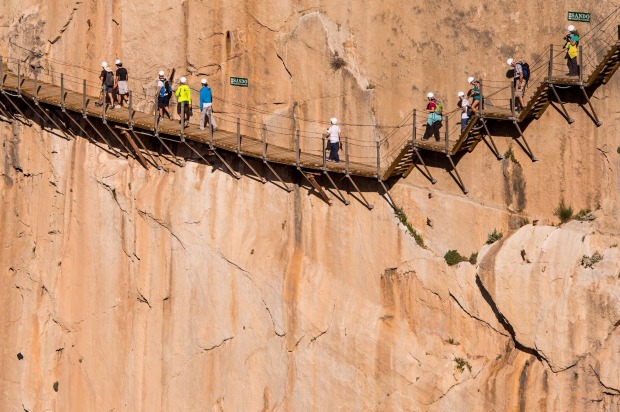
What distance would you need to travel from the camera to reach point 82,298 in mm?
43531

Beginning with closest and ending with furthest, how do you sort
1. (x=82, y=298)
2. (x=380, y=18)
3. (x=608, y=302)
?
(x=608, y=302), (x=380, y=18), (x=82, y=298)

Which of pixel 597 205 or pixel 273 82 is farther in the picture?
pixel 273 82

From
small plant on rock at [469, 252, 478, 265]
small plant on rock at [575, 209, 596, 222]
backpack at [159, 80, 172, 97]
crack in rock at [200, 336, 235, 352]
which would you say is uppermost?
backpack at [159, 80, 172, 97]

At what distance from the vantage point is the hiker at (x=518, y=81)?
38344mm

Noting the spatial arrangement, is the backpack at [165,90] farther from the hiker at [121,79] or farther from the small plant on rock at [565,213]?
the small plant on rock at [565,213]

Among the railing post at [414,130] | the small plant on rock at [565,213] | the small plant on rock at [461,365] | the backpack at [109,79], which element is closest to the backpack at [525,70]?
the railing post at [414,130]

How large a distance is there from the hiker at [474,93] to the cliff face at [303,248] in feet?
1.13

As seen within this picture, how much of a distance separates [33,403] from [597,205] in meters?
14.8

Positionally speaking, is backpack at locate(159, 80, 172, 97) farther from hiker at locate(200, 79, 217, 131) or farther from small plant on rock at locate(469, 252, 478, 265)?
small plant on rock at locate(469, 252, 478, 265)

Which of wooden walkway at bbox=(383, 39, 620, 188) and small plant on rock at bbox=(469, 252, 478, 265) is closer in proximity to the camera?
wooden walkway at bbox=(383, 39, 620, 188)

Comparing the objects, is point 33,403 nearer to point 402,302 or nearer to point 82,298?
point 82,298

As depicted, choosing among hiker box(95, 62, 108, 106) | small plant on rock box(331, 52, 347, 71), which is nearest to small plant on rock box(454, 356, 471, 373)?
small plant on rock box(331, 52, 347, 71)

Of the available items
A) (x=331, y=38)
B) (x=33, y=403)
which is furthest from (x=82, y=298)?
(x=331, y=38)

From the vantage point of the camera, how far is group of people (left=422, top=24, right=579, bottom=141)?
3791cm
